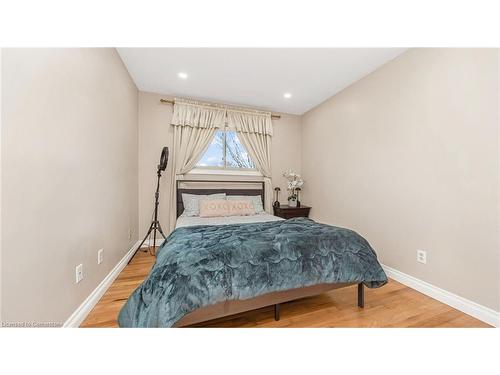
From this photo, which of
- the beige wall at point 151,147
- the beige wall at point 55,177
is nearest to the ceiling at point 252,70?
the beige wall at point 151,147

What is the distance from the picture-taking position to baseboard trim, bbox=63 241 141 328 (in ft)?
4.53

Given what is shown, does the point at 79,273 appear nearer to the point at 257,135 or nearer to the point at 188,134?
the point at 188,134

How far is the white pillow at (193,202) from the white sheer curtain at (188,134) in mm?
277

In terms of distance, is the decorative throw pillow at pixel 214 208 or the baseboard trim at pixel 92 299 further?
the decorative throw pillow at pixel 214 208

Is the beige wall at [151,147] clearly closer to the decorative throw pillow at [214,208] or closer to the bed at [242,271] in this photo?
the decorative throw pillow at [214,208]

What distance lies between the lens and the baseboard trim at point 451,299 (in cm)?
148

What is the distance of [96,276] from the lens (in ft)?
5.78

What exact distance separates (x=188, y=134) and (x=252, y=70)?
1.50 meters

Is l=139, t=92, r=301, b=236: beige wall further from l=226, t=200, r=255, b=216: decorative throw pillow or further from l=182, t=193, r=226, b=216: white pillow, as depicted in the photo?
l=226, t=200, r=255, b=216: decorative throw pillow

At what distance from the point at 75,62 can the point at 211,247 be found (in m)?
1.69

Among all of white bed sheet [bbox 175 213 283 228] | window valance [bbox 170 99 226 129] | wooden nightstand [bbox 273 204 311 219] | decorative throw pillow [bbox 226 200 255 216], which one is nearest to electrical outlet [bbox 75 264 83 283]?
white bed sheet [bbox 175 213 283 228]

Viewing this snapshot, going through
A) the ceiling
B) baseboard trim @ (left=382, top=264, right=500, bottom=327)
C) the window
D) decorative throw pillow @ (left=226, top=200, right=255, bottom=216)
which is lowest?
baseboard trim @ (left=382, top=264, right=500, bottom=327)

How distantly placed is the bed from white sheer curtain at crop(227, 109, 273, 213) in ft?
6.53

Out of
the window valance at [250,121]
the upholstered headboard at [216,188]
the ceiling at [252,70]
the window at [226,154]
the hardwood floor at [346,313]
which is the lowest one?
the hardwood floor at [346,313]
